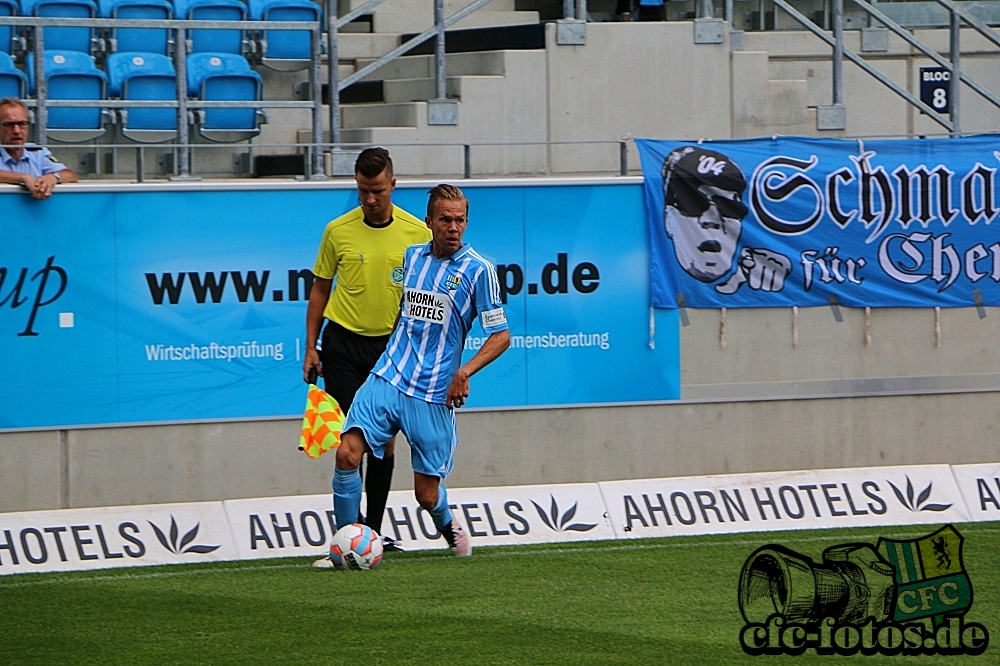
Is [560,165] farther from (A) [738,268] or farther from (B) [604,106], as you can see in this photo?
(A) [738,268]

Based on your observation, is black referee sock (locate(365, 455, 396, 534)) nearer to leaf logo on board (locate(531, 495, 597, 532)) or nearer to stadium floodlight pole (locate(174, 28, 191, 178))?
leaf logo on board (locate(531, 495, 597, 532))

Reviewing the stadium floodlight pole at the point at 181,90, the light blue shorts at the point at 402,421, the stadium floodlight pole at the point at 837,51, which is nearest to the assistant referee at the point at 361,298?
the light blue shorts at the point at 402,421

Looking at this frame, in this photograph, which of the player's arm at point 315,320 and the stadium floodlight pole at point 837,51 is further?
the stadium floodlight pole at point 837,51

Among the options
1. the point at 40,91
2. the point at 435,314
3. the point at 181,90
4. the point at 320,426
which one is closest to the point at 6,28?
the point at 40,91

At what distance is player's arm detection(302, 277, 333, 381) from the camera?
8141mm

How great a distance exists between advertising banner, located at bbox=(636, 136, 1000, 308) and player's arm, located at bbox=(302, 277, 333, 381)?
2.80 meters

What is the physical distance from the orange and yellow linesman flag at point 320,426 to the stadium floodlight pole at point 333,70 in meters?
2.77

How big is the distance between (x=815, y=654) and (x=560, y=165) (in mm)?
5929

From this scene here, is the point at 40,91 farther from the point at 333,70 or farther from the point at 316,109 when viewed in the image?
the point at 333,70

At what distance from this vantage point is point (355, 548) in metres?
7.82

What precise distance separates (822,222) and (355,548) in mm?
4385

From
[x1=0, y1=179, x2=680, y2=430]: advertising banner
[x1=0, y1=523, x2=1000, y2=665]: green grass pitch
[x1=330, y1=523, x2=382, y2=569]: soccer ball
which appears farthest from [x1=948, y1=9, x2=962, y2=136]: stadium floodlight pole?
[x1=330, y1=523, x2=382, y2=569]: soccer ball

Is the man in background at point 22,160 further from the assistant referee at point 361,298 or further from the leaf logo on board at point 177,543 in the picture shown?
the leaf logo on board at point 177,543

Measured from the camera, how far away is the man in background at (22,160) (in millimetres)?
9109
